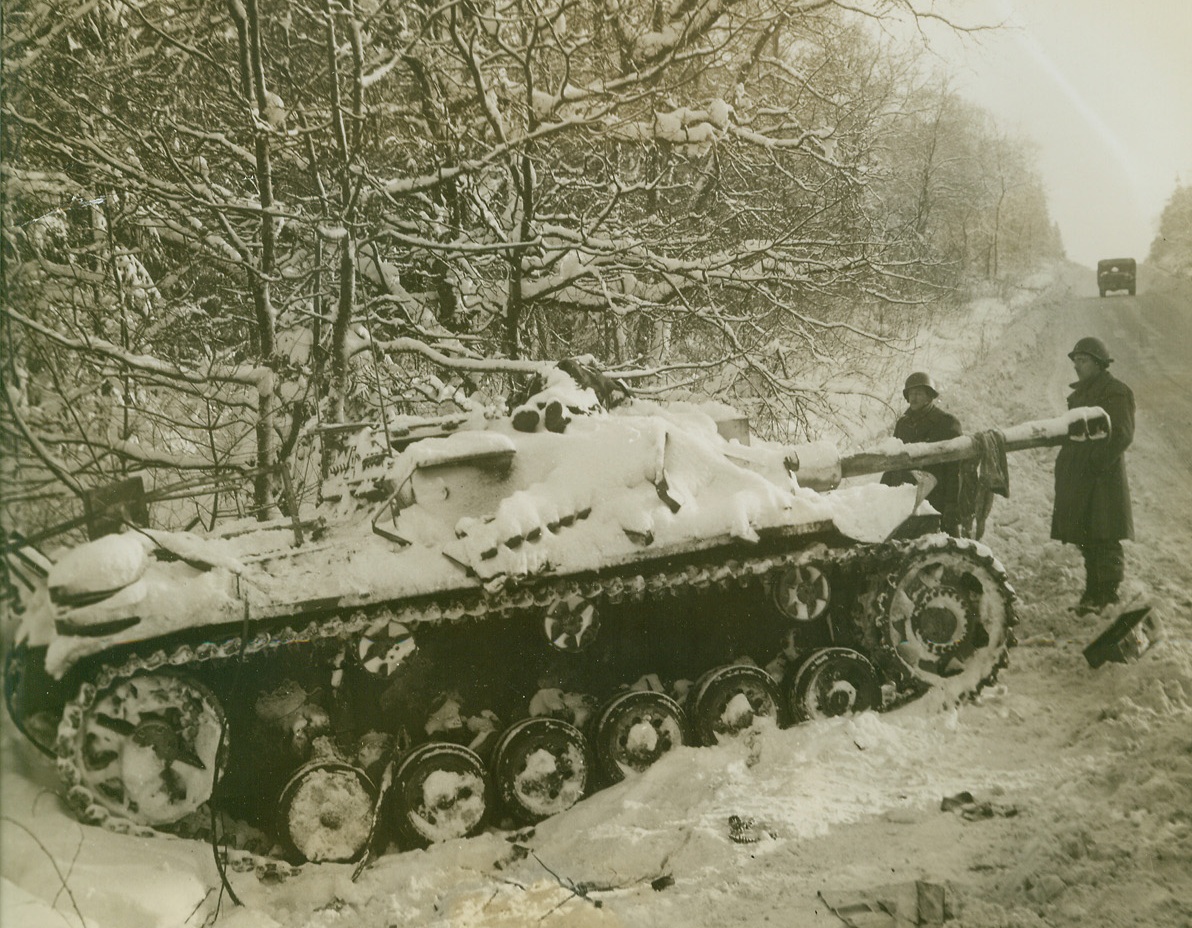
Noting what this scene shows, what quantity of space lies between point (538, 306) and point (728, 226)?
1.67 metres

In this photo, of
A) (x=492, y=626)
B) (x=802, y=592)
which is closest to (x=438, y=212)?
(x=492, y=626)

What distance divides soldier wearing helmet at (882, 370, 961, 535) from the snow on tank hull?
53 cm

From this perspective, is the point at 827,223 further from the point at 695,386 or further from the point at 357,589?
the point at 357,589

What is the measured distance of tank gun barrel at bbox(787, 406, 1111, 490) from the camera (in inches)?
188

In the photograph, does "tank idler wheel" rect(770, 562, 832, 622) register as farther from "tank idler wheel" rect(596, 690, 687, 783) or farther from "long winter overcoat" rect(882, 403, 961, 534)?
"long winter overcoat" rect(882, 403, 961, 534)

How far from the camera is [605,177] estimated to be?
20.3ft

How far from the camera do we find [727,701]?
4.50 metres

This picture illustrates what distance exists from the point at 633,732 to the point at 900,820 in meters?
1.36

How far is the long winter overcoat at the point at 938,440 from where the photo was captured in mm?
5156

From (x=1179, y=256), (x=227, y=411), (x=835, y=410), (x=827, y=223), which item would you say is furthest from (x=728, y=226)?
(x=227, y=411)

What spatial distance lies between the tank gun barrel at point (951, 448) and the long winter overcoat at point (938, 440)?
0.55 feet

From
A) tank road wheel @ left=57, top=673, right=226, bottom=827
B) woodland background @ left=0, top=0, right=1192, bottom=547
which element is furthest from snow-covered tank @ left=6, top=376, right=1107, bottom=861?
woodland background @ left=0, top=0, right=1192, bottom=547

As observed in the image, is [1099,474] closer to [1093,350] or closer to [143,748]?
[1093,350]

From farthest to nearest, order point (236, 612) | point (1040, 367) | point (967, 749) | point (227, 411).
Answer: point (227, 411) < point (1040, 367) < point (967, 749) < point (236, 612)
